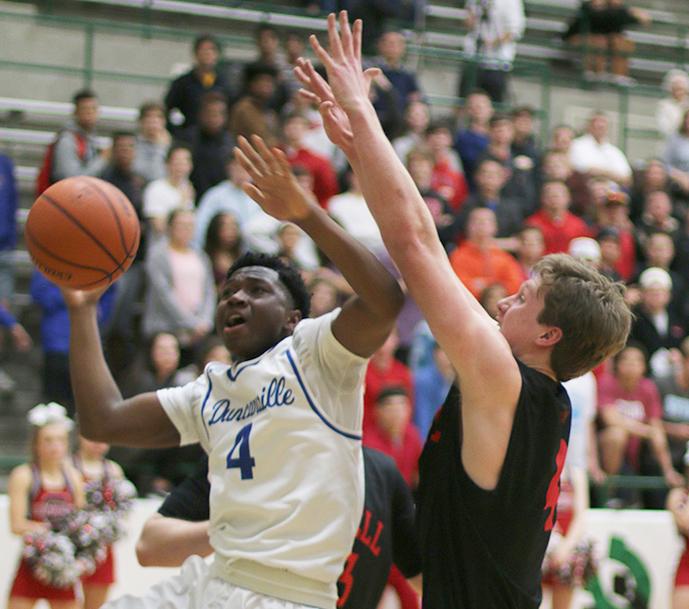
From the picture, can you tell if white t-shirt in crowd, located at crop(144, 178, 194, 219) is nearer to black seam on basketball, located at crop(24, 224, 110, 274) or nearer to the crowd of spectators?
the crowd of spectators

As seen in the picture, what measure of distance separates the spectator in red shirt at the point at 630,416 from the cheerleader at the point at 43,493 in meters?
3.99

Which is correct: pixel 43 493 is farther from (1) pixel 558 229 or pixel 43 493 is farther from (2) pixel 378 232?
(1) pixel 558 229

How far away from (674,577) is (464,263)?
2.76 m

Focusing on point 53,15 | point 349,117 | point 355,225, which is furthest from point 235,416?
point 53,15

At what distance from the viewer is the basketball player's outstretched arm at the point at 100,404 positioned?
4.00 metres

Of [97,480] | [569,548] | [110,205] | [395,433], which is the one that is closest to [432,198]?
[395,433]

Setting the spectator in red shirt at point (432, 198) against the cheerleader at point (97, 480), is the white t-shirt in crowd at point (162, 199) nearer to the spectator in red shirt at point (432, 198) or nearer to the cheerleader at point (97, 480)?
the spectator in red shirt at point (432, 198)

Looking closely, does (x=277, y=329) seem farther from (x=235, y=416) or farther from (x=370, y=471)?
(x=370, y=471)

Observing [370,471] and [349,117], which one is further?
[370,471]

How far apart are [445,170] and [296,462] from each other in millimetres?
7400

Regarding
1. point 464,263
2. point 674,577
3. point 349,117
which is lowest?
point 674,577

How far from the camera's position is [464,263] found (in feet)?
31.2

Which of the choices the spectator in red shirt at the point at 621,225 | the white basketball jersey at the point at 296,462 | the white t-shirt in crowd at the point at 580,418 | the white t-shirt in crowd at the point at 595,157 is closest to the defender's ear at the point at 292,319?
the white basketball jersey at the point at 296,462

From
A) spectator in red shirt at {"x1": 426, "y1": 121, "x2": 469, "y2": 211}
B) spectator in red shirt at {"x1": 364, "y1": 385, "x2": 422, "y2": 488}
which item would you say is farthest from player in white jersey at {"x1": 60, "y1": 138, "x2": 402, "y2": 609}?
spectator in red shirt at {"x1": 426, "y1": 121, "x2": 469, "y2": 211}
